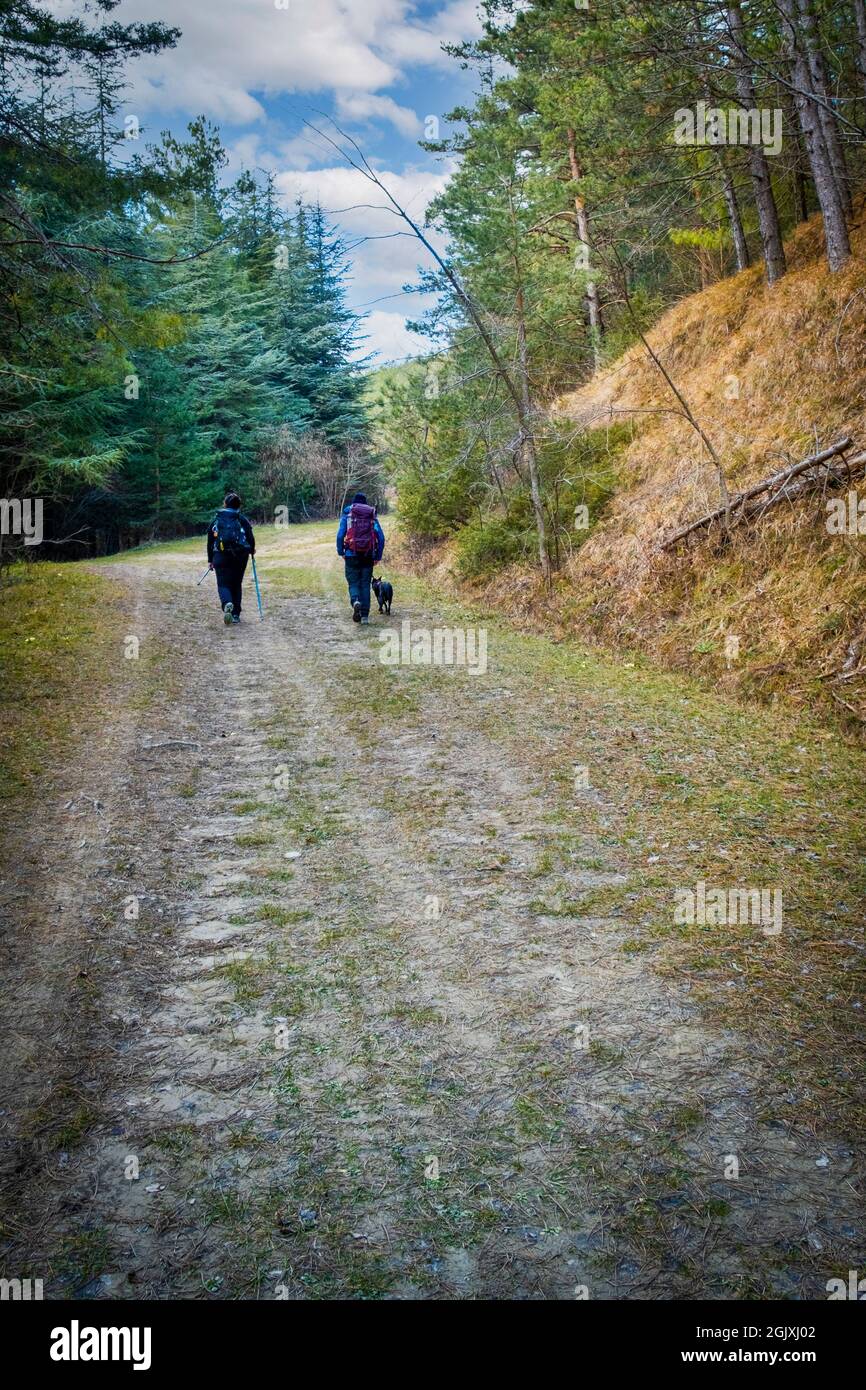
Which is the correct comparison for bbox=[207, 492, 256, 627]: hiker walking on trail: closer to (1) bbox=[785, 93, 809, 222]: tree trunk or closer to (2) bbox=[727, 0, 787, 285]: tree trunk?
(2) bbox=[727, 0, 787, 285]: tree trunk

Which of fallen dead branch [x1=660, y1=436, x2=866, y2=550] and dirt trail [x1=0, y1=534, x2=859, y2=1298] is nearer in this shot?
dirt trail [x1=0, y1=534, x2=859, y2=1298]

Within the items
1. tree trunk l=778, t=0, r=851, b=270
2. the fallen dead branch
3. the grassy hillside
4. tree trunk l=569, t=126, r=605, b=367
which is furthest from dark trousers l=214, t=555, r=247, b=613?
tree trunk l=778, t=0, r=851, b=270

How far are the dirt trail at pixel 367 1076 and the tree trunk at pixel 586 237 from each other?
14961 millimetres

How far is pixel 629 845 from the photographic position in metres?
5.68

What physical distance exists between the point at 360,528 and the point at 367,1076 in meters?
10.5

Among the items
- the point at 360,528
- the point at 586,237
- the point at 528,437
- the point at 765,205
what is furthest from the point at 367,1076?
the point at 586,237

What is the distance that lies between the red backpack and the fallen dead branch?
5066 mm

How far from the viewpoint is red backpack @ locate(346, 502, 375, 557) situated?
1298cm

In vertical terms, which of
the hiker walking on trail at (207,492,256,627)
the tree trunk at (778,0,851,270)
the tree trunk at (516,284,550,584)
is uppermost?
the tree trunk at (778,0,851,270)

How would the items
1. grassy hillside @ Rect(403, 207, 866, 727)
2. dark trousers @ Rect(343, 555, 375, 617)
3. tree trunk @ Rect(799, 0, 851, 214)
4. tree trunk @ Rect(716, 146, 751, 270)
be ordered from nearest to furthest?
grassy hillside @ Rect(403, 207, 866, 727) → tree trunk @ Rect(799, 0, 851, 214) → dark trousers @ Rect(343, 555, 375, 617) → tree trunk @ Rect(716, 146, 751, 270)

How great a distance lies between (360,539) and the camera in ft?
42.8

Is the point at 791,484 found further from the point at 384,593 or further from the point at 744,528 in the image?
the point at 384,593
